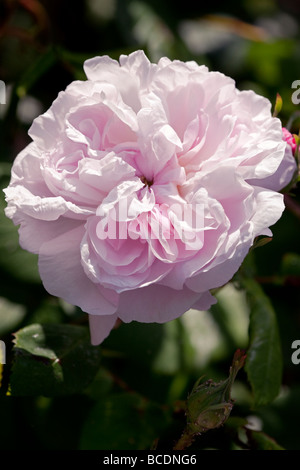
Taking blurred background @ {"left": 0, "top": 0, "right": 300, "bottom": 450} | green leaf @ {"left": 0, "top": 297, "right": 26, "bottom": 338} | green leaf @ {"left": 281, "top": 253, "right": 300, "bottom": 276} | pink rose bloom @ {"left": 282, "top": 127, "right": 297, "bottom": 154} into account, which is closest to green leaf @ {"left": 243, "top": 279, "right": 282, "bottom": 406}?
blurred background @ {"left": 0, "top": 0, "right": 300, "bottom": 450}

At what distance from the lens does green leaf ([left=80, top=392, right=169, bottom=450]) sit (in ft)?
2.67

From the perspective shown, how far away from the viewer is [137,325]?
2.85 feet

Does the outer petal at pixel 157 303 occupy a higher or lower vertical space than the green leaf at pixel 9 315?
higher

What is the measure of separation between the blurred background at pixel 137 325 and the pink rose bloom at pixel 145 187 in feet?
0.51

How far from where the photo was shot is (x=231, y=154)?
63 centimetres

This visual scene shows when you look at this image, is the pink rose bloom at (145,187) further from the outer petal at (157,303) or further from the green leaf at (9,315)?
the green leaf at (9,315)

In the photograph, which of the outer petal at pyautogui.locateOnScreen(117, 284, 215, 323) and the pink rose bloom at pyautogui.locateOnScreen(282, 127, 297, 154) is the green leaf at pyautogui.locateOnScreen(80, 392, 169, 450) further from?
the pink rose bloom at pyautogui.locateOnScreen(282, 127, 297, 154)

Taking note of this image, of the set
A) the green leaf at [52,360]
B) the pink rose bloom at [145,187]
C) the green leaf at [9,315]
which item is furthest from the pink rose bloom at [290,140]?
the green leaf at [9,315]

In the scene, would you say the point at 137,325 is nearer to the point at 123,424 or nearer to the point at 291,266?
the point at 123,424

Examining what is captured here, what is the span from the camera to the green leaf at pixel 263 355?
76 centimetres

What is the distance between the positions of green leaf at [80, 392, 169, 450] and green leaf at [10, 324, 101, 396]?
0.35 ft

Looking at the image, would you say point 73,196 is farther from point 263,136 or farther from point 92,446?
point 92,446

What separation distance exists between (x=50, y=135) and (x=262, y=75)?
2.61 ft
